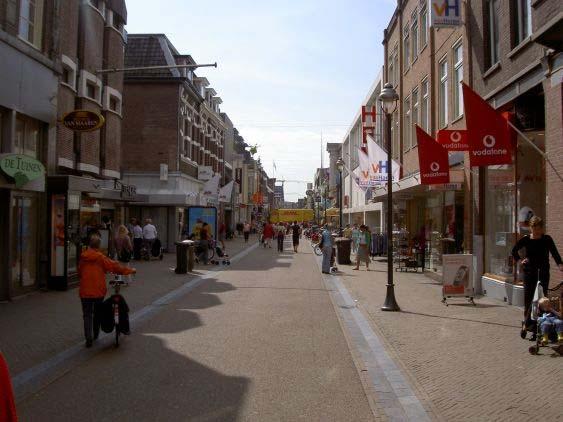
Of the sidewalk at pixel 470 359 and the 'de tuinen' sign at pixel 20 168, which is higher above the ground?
the 'de tuinen' sign at pixel 20 168

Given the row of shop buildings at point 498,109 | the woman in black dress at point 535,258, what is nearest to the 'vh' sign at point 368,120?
the row of shop buildings at point 498,109

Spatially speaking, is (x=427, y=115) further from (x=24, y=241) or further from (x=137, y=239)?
(x=24, y=241)

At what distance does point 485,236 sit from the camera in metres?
14.1

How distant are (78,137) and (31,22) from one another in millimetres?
5997

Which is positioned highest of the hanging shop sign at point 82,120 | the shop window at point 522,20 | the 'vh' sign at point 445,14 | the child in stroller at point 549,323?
the 'vh' sign at point 445,14

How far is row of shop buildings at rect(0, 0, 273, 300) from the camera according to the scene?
12.6m

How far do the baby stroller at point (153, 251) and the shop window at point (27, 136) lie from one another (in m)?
10.5

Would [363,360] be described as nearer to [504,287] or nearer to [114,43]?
[504,287]

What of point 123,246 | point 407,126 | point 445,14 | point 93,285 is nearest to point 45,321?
point 93,285

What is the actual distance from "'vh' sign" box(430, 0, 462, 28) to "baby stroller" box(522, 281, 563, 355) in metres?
9.23

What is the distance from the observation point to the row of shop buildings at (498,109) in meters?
10.2

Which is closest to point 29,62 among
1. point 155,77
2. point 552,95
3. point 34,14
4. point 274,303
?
point 34,14

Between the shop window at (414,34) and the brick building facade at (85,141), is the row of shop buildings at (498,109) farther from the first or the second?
the brick building facade at (85,141)

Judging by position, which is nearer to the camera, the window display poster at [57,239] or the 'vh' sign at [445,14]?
the window display poster at [57,239]
